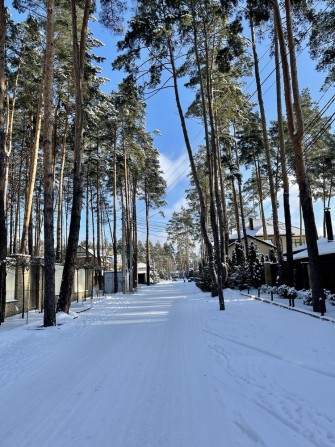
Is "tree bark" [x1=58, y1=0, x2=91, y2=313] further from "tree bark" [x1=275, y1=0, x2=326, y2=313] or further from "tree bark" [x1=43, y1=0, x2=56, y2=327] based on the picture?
"tree bark" [x1=275, y1=0, x2=326, y2=313]

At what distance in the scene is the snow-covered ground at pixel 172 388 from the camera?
3.81m

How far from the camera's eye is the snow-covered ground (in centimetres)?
381

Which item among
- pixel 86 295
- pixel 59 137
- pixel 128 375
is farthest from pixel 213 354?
pixel 59 137

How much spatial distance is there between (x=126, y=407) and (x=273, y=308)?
1051 cm

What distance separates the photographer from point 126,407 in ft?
15.2

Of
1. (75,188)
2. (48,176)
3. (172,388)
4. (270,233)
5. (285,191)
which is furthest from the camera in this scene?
(270,233)

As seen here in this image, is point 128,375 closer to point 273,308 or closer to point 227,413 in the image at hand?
point 227,413

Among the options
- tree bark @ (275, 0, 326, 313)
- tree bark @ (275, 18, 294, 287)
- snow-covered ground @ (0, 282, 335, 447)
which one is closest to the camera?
snow-covered ground @ (0, 282, 335, 447)

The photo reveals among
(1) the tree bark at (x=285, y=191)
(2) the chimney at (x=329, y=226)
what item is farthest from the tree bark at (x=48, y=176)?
(2) the chimney at (x=329, y=226)

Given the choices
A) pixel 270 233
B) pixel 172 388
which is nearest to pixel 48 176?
pixel 172 388

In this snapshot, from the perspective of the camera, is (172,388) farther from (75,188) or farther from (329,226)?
(329,226)

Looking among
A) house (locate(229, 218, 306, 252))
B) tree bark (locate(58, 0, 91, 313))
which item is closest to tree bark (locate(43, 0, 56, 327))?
tree bark (locate(58, 0, 91, 313))

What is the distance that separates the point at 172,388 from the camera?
5348 millimetres

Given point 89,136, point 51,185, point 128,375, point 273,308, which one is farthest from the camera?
point 89,136
